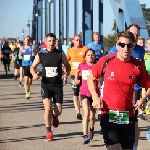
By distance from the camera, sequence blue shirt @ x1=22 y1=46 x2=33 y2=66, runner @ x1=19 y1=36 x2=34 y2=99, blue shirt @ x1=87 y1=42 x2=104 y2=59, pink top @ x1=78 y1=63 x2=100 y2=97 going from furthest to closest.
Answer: blue shirt @ x1=22 y1=46 x2=33 y2=66 < runner @ x1=19 y1=36 x2=34 y2=99 < blue shirt @ x1=87 y1=42 x2=104 y2=59 < pink top @ x1=78 y1=63 x2=100 y2=97

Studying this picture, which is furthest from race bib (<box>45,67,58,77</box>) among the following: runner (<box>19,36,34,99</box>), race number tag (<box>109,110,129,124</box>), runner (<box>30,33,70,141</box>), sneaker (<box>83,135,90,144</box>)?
runner (<box>19,36,34,99</box>)

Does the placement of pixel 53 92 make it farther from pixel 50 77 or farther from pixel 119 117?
pixel 119 117

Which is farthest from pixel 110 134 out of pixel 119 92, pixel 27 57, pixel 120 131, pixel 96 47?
pixel 27 57

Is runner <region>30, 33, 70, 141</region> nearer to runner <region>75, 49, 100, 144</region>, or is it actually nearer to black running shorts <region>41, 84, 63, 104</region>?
black running shorts <region>41, 84, 63, 104</region>

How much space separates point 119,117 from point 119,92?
0.27 m

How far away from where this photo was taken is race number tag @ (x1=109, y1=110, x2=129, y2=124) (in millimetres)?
6281

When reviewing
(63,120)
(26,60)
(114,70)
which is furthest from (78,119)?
(114,70)

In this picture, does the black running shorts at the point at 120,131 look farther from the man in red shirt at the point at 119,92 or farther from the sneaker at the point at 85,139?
the sneaker at the point at 85,139

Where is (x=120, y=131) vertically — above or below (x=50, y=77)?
below

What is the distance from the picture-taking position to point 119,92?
248 inches

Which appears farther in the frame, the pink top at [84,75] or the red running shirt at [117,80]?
the pink top at [84,75]

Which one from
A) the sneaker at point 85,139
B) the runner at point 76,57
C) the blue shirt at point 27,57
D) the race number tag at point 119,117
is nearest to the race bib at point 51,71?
the sneaker at point 85,139

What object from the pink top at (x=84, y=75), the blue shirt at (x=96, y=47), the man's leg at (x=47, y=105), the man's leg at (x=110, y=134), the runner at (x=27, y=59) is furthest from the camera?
the runner at (x=27, y=59)

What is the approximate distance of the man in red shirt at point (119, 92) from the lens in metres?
6.28
